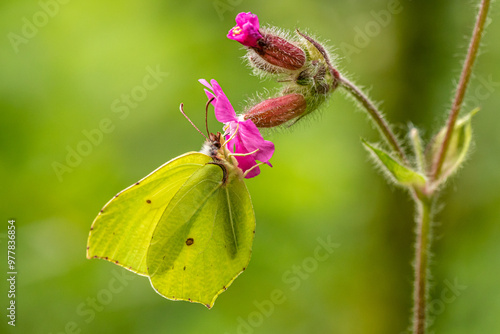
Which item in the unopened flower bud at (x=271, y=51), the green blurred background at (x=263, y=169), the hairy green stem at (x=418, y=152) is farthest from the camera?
the green blurred background at (x=263, y=169)

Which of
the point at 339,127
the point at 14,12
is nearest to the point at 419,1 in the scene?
the point at 339,127

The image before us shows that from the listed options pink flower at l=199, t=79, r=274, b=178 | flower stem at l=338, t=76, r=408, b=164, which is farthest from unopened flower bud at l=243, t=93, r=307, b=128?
flower stem at l=338, t=76, r=408, b=164

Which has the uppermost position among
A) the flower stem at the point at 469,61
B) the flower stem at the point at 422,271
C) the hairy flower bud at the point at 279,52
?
the hairy flower bud at the point at 279,52

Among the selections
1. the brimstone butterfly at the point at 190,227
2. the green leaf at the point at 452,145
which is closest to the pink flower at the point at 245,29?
the brimstone butterfly at the point at 190,227

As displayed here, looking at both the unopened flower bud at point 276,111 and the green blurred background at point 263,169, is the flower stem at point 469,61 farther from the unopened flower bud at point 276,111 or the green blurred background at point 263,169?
the green blurred background at point 263,169

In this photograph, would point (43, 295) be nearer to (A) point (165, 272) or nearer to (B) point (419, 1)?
(A) point (165, 272)

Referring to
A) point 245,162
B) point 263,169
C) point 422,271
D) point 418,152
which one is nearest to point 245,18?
point 245,162

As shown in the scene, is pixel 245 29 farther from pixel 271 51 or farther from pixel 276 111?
pixel 276 111
